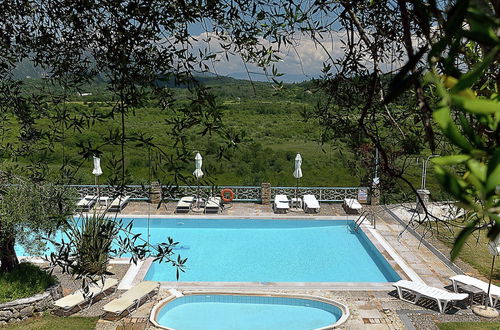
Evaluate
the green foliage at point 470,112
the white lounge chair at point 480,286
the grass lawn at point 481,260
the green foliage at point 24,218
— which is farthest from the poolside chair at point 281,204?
the green foliage at point 470,112

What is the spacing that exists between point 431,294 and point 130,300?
5684 mm

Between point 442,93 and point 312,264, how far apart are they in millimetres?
12688

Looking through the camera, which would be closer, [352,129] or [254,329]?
[352,129]

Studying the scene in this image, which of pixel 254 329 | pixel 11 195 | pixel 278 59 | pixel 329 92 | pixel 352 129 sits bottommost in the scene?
pixel 254 329

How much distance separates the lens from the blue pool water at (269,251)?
39.1ft

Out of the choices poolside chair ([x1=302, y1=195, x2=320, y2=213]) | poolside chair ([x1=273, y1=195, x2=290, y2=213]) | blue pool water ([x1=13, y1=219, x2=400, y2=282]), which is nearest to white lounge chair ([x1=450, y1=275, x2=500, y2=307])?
blue pool water ([x1=13, y1=219, x2=400, y2=282])

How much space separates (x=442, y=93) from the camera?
1.67 ft

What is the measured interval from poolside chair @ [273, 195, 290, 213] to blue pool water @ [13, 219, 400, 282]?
60 centimetres

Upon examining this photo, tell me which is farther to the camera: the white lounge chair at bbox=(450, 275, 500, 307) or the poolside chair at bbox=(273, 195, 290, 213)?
the poolside chair at bbox=(273, 195, 290, 213)

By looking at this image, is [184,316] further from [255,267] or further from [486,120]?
[486,120]

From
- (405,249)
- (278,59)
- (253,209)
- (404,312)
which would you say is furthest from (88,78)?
(253,209)

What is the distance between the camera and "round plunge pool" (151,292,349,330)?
A: 9.03 m

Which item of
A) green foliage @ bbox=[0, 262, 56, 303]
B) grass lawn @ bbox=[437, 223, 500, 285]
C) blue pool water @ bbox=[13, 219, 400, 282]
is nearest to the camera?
green foliage @ bbox=[0, 262, 56, 303]

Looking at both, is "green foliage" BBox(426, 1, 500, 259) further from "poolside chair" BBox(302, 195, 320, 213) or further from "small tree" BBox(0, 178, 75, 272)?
"poolside chair" BBox(302, 195, 320, 213)
